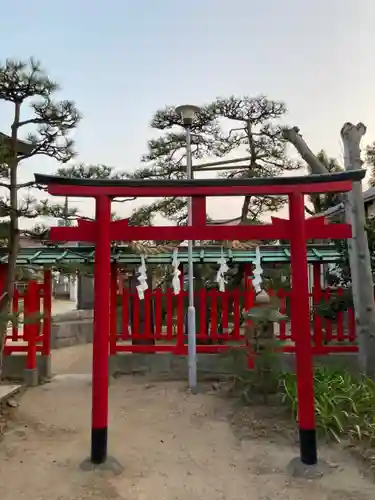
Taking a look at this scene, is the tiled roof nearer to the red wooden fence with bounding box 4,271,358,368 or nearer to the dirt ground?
the red wooden fence with bounding box 4,271,358,368

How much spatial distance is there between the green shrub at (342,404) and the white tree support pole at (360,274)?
1.39 ft

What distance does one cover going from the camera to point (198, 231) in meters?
4.32

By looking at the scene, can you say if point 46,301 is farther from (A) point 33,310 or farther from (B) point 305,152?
(B) point 305,152

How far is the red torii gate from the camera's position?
4.11m

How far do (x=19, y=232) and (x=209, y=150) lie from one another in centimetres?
751

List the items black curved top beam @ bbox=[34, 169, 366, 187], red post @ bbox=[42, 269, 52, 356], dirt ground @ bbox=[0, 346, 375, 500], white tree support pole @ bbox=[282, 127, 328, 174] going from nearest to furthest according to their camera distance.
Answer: dirt ground @ bbox=[0, 346, 375, 500]
black curved top beam @ bbox=[34, 169, 366, 187]
white tree support pole @ bbox=[282, 127, 328, 174]
red post @ bbox=[42, 269, 52, 356]

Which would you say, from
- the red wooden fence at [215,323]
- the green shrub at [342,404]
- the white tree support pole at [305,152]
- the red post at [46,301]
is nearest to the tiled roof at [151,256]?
the red post at [46,301]

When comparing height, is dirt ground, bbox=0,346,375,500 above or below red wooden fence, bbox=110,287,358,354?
below

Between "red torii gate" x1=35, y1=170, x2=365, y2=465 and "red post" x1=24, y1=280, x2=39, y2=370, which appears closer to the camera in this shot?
→ "red torii gate" x1=35, y1=170, x2=365, y2=465

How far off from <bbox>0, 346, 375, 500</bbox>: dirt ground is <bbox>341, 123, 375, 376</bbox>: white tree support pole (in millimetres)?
2134

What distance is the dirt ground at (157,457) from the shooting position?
12.0ft

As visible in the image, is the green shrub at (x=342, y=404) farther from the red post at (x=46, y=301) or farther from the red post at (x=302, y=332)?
the red post at (x=46, y=301)

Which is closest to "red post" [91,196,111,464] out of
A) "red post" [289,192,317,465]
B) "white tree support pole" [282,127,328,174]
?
"red post" [289,192,317,465]

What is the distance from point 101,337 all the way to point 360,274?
3885 millimetres
